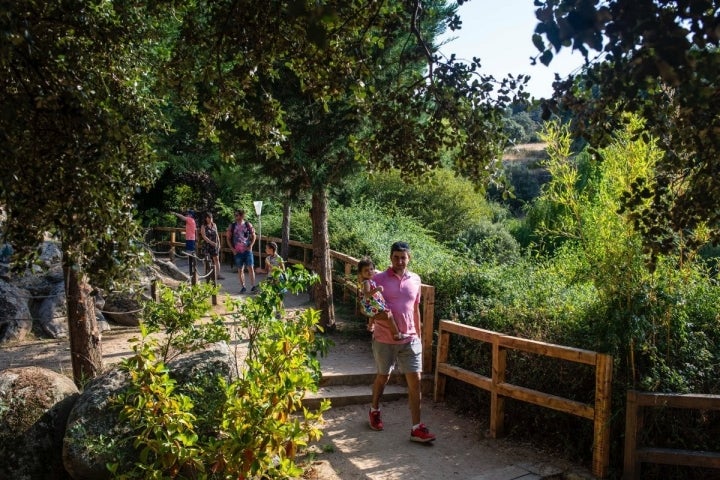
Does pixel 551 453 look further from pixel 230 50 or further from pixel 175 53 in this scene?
pixel 175 53

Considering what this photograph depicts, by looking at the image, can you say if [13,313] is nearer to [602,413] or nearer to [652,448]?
[602,413]

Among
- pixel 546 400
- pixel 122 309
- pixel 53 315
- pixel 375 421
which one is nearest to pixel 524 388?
pixel 546 400

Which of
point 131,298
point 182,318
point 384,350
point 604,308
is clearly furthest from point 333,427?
point 131,298

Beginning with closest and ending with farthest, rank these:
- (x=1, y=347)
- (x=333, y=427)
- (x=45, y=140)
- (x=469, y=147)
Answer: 1. (x=45, y=140)
2. (x=469, y=147)
3. (x=333, y=427)
4. (x=1, y=347)

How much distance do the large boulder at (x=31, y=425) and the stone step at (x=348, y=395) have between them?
251 cm

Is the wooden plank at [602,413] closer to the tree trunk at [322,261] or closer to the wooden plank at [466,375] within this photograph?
the wooden plank at [466,375]

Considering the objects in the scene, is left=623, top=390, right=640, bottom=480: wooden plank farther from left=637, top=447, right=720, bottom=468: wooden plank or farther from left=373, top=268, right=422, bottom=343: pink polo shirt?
left=373, top=268, right=422, bottom=343: pink polo shirt

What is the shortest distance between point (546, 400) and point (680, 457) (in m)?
1.12

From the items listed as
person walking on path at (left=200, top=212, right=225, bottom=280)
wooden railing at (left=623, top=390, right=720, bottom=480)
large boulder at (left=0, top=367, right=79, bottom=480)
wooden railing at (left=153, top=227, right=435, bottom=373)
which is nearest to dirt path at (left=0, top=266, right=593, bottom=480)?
wooden railing at (left=623, top=390, right=720, bottom=480)

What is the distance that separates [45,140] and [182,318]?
6.93ft

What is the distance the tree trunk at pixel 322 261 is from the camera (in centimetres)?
1034

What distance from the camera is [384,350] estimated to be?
6258mm

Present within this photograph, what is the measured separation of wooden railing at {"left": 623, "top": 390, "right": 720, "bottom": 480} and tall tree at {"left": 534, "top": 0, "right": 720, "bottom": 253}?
1.82 metres

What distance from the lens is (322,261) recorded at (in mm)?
10500
